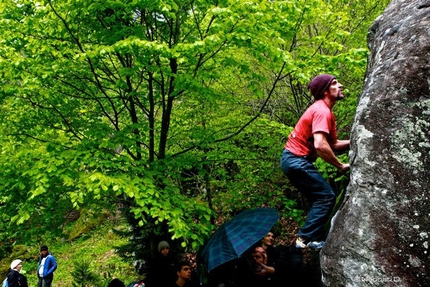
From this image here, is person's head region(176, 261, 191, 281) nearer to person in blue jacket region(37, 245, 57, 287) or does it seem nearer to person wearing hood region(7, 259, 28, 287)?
person wearing hood region(7, 259, 28, 287)

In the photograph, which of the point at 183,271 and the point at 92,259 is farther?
the point at 92,259

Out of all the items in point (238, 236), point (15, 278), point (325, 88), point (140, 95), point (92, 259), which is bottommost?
point (92, 259)

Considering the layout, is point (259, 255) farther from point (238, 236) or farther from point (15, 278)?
point (15, 278)

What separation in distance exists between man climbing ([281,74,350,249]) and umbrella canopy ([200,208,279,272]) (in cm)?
80

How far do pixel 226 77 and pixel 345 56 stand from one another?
2.68m

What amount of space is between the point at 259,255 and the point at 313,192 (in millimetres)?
1845

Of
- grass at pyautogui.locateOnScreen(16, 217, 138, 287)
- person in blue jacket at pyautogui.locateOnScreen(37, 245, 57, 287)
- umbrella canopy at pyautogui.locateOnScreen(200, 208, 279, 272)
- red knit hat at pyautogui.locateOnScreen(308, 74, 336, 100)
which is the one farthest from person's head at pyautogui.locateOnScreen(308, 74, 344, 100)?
grass at pyautogui.locateOnScreen(16, 217, 138, 287)

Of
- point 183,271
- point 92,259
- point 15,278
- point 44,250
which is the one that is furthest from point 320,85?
point 92,259

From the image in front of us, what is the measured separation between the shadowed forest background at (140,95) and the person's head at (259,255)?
872 millimetres

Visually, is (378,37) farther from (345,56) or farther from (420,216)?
(420,216)

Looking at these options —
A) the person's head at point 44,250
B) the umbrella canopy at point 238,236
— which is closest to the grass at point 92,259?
the person's head at point 44,250

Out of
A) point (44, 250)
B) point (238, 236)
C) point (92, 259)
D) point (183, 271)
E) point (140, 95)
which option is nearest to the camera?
point (238, 236)

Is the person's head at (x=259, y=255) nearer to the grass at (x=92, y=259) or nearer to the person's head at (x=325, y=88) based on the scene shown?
the person's head at (x=325, y=88)

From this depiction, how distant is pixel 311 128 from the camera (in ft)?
12.6
